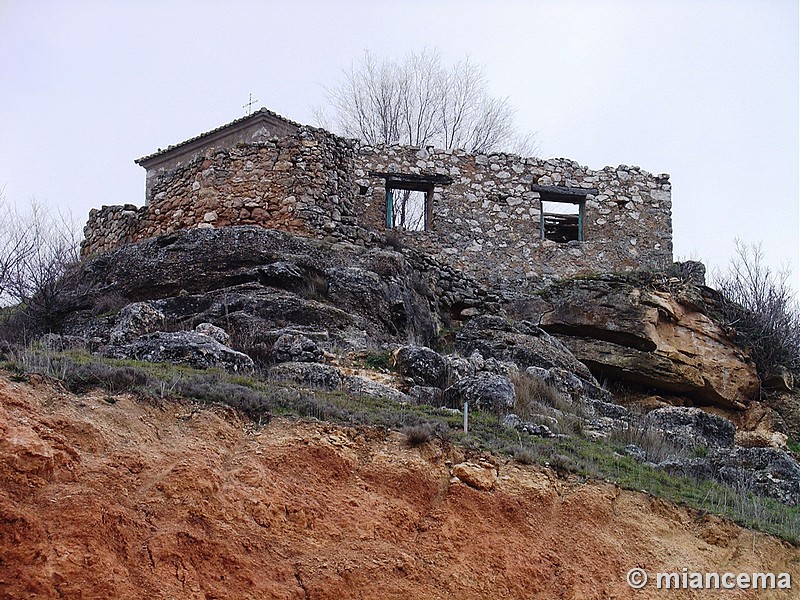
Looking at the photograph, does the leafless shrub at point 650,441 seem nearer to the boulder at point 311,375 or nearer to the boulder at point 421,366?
the boulder at point 421,366

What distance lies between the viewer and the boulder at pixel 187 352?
443 inches

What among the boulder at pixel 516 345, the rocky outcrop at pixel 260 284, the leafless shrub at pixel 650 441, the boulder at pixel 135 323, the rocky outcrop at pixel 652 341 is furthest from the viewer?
the rocky outcrop at pixel 652 341

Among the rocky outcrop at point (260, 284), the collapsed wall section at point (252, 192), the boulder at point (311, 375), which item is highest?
the collapsed wall section at point (252, 192)

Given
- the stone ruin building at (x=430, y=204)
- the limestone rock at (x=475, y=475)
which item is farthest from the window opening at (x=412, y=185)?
the limestone rock at (x=475, y=475)

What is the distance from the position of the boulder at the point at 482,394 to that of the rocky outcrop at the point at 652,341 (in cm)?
525

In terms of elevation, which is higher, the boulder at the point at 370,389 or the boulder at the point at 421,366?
the boulder at the point at 421,366

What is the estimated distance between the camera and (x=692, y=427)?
13656mm

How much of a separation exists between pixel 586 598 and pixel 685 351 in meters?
9.72

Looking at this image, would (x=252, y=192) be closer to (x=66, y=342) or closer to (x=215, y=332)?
(x=215, y=332)

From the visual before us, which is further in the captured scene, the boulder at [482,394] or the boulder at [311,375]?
the boulder at [482,394]

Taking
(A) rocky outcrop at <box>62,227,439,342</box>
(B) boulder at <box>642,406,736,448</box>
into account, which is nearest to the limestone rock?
(B) boulder at <box>642,406,736,448</box>

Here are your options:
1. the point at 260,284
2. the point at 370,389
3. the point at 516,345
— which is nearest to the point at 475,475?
the point at 370,389

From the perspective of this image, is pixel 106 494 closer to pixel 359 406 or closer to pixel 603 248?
pixel 359 406

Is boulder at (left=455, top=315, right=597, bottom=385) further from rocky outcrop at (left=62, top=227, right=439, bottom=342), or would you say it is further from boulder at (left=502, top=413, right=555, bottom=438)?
boulder at (left=502, top=413, right=555, bottom=438)
